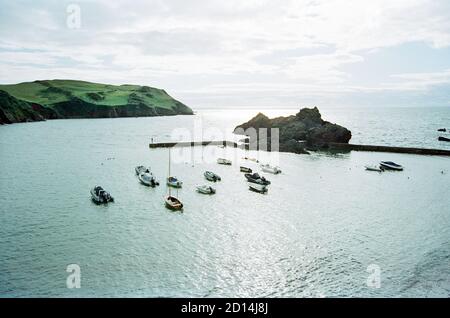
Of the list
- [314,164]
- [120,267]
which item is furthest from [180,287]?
[314,164]

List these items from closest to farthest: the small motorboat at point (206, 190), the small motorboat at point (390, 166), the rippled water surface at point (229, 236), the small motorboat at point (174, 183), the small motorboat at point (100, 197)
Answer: the rippled water surface at point (229, 236)
the small motorboat at point (100, 197)
the small motorboat at point (206, 190)
the small motorboat at point (174, 183)
the small motorboat at point (390, 166)

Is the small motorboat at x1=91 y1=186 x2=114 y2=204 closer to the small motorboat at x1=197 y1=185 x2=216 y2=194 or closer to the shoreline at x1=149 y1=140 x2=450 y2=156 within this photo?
the small motorboat at x1=197 y1=185 x2=216 y2=194

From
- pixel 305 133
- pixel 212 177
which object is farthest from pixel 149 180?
pixel 305 133

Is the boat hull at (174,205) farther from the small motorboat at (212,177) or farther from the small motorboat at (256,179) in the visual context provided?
the small motorboat at (256,179)

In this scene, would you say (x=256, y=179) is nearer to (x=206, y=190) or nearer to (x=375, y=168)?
(x=206, y=190)

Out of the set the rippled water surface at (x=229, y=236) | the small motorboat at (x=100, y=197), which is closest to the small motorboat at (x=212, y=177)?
the rippled water surface at (x=229, y=236)

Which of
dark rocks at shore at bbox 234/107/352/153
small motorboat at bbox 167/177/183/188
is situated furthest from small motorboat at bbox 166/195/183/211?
dark rocks at shore at bbox 234/107/352/153

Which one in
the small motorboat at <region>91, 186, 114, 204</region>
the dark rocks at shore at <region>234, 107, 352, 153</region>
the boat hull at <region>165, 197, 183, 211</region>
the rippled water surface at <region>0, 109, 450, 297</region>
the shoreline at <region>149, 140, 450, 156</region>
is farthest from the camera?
the dark rocks at shore at <region>234, 107, 352, 153</region>
